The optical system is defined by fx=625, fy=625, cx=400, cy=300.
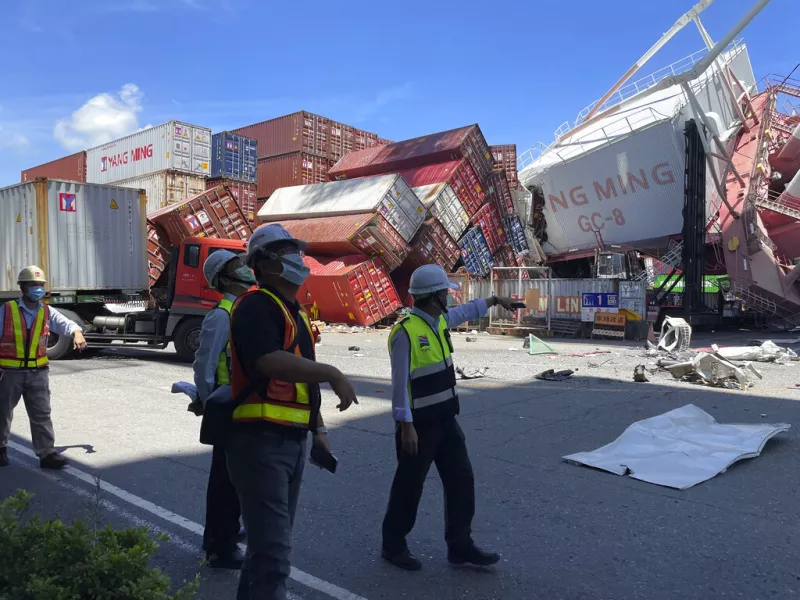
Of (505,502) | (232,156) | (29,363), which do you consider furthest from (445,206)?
(505,502)

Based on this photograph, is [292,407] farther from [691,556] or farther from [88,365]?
[88,365]

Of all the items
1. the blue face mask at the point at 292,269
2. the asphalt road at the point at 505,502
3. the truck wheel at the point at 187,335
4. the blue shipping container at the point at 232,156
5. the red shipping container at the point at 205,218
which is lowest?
the asphalt road at the point at 505,502

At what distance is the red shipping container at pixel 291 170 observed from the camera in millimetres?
30469

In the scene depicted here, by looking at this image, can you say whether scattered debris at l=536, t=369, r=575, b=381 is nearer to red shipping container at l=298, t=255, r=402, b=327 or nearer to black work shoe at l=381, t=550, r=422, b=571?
black work shoe at l=381, t=550, r=422, b=571

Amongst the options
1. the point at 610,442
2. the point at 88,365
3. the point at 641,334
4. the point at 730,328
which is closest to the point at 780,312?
the point at 730,328

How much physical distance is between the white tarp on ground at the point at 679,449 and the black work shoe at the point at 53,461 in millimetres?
4636

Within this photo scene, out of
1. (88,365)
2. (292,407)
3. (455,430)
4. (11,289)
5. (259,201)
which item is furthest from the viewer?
(259,201)

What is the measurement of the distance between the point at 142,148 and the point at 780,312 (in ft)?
83.1

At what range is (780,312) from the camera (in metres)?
23.5

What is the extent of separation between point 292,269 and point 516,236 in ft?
88.7

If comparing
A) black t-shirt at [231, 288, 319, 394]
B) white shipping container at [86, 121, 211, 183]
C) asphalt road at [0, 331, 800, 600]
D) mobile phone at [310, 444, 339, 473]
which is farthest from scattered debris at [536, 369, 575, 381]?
white shipping container at [86, 121, 211, 183]

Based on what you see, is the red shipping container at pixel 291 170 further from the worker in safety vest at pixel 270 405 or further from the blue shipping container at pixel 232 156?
the worker in safety vest at pixel 270 405

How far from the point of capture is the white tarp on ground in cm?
538

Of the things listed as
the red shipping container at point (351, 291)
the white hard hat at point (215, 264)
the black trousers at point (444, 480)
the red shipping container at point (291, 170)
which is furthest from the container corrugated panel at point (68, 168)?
the black trousers at point (444, 480)
